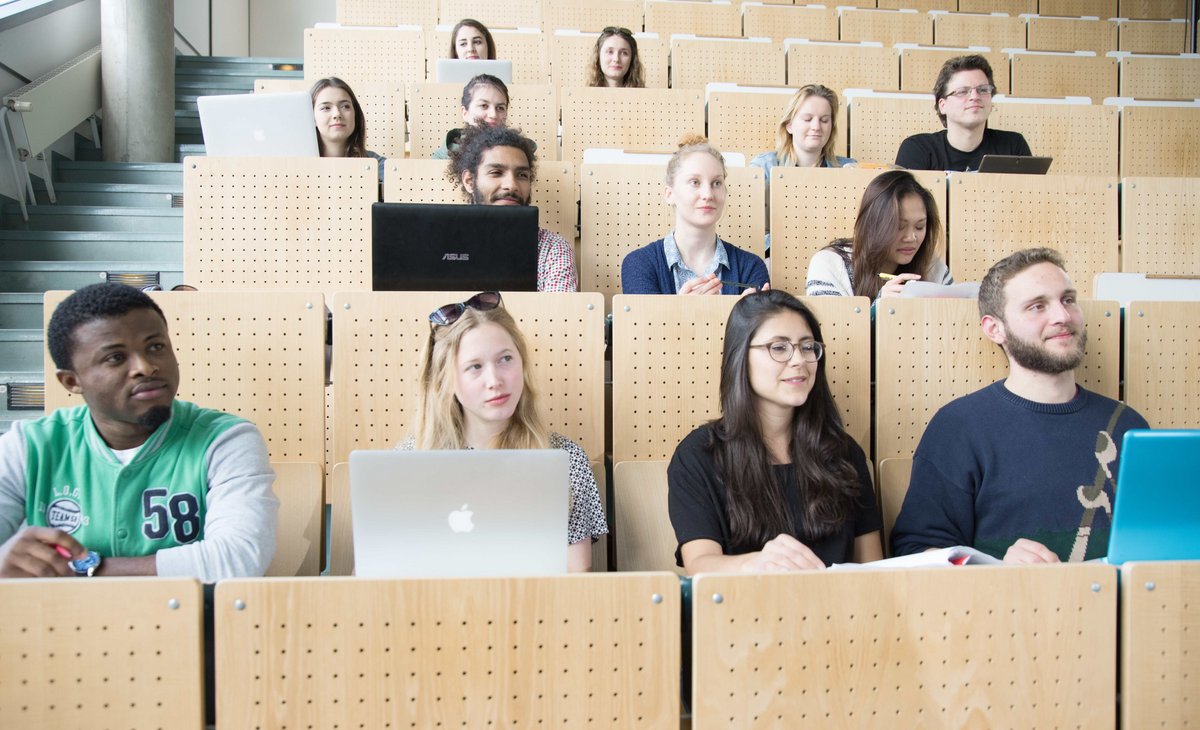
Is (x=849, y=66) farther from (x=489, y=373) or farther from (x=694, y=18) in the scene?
(x=489, y=373)

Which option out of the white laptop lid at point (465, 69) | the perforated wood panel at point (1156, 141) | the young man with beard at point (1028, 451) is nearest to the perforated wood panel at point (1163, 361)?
the young man with beard at point (1028, 451)

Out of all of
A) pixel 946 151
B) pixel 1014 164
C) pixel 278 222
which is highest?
pixel 946 151

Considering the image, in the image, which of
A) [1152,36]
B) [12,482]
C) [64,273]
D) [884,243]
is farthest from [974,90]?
[1152,36]

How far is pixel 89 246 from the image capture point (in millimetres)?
4395

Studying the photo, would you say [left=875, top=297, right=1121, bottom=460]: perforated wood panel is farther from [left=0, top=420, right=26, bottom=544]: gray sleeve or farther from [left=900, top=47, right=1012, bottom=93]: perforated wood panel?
[left=900, top=47, right=1012, bottom=93]: perforated wood panel

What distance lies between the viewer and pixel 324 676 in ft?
4.18

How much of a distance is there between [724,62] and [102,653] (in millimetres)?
5076

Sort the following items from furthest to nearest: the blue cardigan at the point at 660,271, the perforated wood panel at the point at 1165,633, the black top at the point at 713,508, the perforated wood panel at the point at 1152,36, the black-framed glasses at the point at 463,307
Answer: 1. the perforated wood panel at the point at 1152,36
2. the blue cardigan at the point at 660,271
3. the black-framed glasses at the point at 463,307
4. the black top at the point at 713,508
5. the perforated wood panel at the point at 1165,633

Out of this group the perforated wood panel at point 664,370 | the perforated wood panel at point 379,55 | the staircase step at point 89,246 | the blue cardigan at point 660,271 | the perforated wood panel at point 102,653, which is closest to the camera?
the perforated wood panel at point 102,653

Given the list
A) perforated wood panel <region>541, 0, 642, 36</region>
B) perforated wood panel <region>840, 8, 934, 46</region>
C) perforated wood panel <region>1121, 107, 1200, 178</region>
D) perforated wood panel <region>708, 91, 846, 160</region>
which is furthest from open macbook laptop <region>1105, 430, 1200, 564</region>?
perforated wood panel <region>840, 8, 934, 46</region>

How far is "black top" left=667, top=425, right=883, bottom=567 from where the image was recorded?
195 centimetres

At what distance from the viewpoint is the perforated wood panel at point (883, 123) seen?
4.62m

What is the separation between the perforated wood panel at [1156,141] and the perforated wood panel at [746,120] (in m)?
1.47

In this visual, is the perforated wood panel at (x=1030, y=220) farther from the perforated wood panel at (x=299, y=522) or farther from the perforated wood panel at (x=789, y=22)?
the perforated wood panel at (x=789, y=22)
